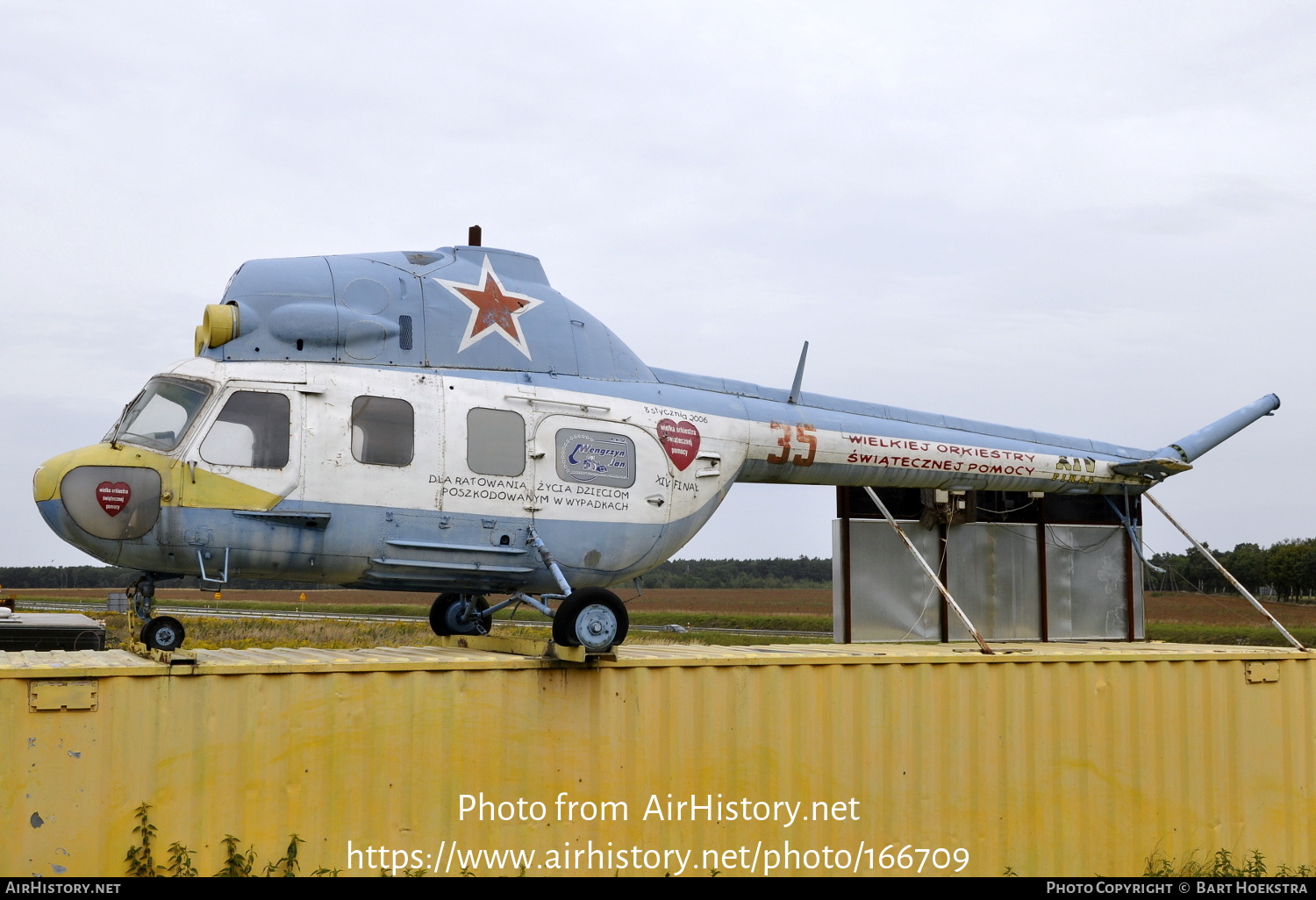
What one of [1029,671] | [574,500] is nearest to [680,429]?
[574,500]

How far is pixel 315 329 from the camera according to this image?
8.88 m

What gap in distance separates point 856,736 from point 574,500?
301cm

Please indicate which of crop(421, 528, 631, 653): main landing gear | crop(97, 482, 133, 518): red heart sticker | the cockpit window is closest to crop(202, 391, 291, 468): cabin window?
the cockpit window

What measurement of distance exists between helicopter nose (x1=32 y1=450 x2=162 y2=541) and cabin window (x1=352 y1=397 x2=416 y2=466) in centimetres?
149

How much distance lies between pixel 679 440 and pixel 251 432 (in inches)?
144

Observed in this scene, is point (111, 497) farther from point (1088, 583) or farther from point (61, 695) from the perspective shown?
point (1088, 583)

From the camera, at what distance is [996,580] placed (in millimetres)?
12875

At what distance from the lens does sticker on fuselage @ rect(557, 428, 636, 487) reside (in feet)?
30.5

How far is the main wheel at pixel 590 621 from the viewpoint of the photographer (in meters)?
8.05

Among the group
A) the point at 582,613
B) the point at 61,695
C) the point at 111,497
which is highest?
the point at 111,497

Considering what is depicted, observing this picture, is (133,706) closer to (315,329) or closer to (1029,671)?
(315,329)

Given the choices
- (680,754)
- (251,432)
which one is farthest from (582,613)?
(251,432)

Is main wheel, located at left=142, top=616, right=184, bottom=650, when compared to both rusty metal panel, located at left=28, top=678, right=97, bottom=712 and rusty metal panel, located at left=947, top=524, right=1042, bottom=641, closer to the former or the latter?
rusty metal panel, located at left=28, top=678, right=97, bottom=712

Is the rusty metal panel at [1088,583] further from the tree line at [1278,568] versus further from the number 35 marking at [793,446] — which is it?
the tree line at [1278,568]
